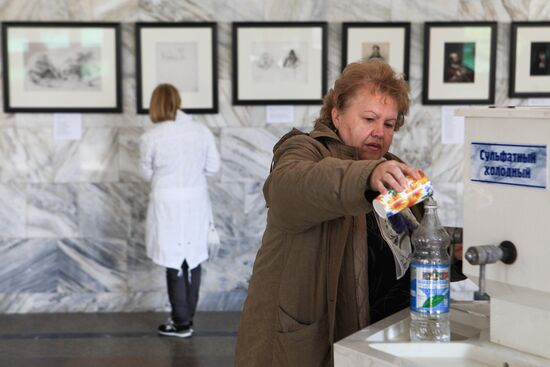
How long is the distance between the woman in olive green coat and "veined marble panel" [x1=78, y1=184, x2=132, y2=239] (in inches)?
160

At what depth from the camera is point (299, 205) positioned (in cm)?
196

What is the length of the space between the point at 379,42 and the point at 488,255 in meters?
4.58

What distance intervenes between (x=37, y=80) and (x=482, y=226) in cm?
509

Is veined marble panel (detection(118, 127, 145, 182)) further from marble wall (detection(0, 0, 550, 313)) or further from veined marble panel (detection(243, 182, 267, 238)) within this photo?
veined marble panel (detection(243, 182, 267, 238))

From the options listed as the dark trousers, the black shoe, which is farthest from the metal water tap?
the black shoe

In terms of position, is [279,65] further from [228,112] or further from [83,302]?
[83,302]

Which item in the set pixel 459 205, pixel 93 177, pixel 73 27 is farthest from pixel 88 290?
pixel 459 205

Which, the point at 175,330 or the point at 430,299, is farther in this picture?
the point at 175,330

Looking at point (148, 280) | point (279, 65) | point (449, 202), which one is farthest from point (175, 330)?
point (449, 202)

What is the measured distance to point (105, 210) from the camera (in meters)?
6.27

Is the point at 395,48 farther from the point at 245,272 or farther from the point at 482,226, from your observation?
the point at 482,226

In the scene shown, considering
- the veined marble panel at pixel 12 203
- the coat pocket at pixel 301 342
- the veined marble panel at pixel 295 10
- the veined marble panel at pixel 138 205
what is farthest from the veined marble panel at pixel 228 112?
the coat pocket at pixel 301 342

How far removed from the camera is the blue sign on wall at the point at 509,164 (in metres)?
1.77

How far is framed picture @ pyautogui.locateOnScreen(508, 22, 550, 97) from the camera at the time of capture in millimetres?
6145
